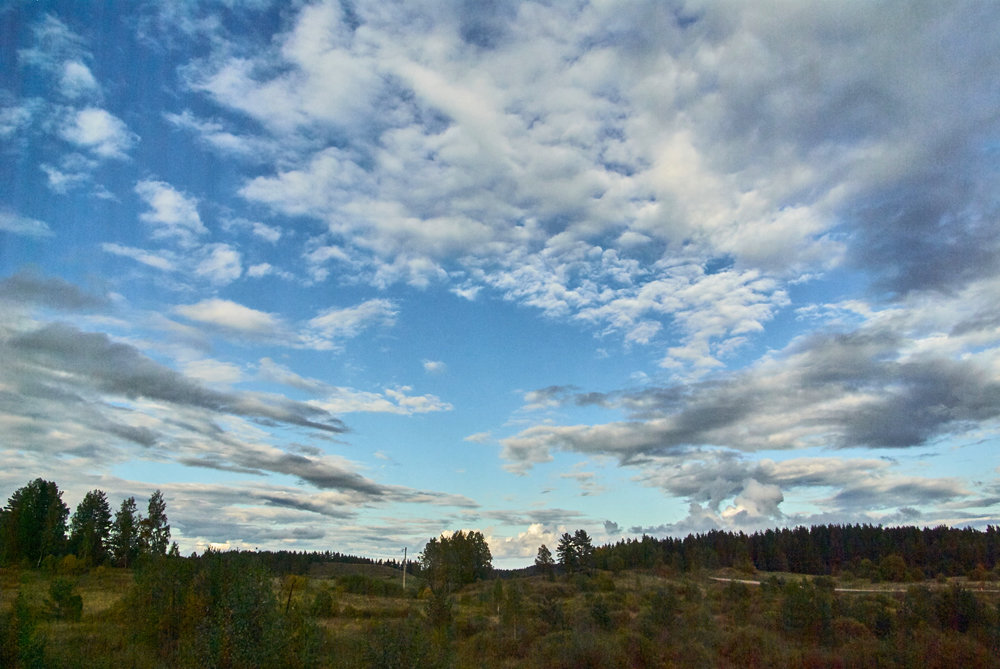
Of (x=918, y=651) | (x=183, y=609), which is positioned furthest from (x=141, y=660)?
(x=918, y=651)

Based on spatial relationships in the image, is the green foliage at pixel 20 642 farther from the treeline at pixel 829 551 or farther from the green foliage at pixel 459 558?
the treeline at pixel 829 551

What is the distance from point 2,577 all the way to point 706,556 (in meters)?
115

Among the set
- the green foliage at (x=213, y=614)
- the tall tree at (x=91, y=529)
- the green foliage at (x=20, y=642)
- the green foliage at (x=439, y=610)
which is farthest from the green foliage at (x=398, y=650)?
the tall tree at (x=91, y=529)

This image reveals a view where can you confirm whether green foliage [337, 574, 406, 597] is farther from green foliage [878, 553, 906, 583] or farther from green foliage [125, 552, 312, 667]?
green foliage [878, 553, 906, 583]

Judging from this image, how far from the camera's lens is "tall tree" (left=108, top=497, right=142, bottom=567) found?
8800 cm

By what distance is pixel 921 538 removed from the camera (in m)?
122

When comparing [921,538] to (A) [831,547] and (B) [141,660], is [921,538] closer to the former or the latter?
(A) [831,547]

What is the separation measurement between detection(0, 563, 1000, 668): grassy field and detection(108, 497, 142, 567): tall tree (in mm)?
32479

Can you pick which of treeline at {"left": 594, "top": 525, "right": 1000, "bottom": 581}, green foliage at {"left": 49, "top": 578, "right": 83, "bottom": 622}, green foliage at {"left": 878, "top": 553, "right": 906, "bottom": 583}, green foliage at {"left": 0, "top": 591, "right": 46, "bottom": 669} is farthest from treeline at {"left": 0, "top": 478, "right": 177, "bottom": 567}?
green foliage at {"left": 878, "top": 553, "right": 906, "bottom": 583}

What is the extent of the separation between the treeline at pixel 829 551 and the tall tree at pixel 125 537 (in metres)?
76.5

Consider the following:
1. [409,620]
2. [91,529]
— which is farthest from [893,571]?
[91,529]

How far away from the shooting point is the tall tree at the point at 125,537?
88000mm

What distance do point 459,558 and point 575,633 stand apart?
73296 millimetres

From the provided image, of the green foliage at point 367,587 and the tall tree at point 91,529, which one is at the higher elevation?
the tall tree at point 91,529
